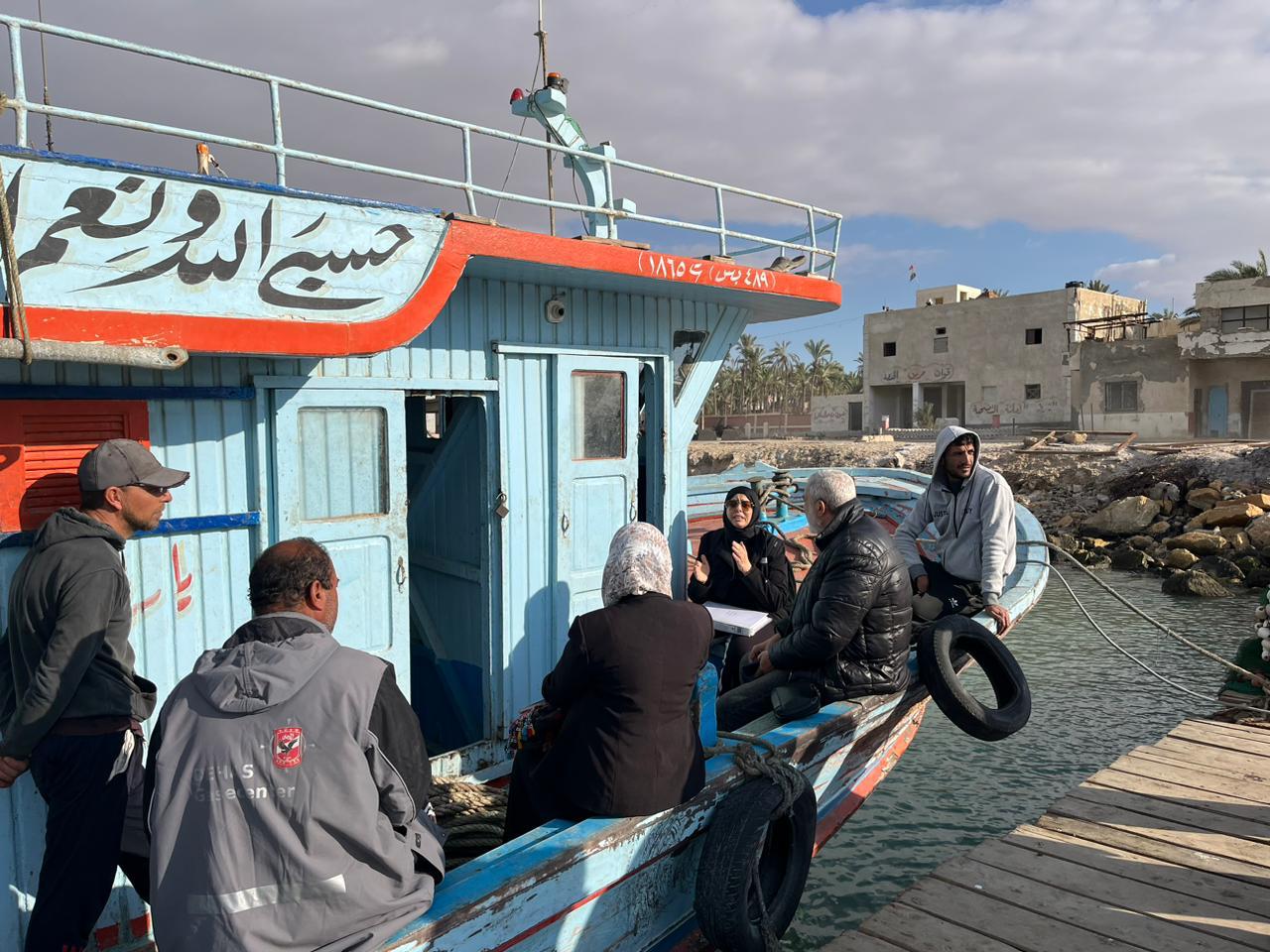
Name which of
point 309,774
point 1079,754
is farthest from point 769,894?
point 1079,754

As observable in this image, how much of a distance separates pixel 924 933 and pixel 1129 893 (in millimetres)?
1003

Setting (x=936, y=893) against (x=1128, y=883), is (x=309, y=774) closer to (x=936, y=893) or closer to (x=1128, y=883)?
(x=936, y=893)

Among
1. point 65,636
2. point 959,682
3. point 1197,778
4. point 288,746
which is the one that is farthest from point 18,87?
point 1197,778

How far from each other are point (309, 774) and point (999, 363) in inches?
1479

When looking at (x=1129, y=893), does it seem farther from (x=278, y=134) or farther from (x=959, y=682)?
(x=278, y=134)

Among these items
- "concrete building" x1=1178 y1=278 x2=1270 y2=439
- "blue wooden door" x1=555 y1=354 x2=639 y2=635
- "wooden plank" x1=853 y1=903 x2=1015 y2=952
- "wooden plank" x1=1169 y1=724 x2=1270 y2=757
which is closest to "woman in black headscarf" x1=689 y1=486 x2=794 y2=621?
"blue wooden door" x1=555 y1=354 x2=639 y2=635

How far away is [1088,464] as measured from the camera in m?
22.6

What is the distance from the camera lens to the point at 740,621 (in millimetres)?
5508

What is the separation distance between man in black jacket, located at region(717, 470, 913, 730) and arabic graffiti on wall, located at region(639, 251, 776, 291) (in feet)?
5.32

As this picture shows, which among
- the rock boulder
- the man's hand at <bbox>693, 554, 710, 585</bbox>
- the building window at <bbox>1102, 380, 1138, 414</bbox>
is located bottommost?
the rock boulder

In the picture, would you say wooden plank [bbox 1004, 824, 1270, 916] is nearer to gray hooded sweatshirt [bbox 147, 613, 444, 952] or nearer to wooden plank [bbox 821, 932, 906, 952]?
wooden plank [bbox 821, 932, 906, 952]

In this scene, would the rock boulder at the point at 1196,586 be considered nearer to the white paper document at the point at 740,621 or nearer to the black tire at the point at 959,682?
the black tire at the point at 959,682

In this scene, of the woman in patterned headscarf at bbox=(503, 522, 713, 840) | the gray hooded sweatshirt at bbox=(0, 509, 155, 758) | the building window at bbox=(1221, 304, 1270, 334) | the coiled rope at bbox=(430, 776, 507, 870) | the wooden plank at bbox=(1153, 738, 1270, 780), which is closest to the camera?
the gray hooded sweatshirt at bbox=(0, 509, 155, 758)

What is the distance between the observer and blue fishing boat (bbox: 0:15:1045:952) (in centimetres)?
314
